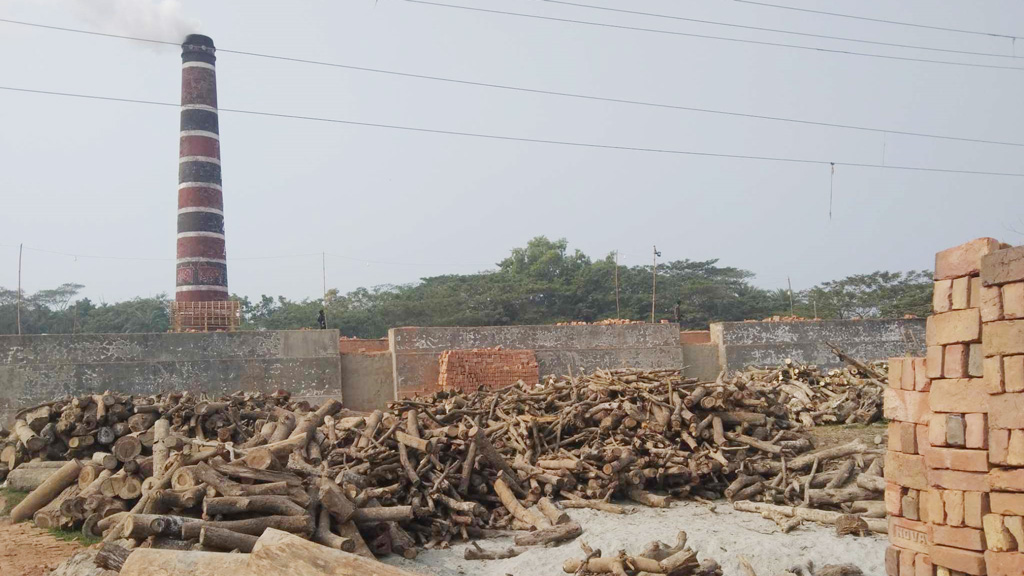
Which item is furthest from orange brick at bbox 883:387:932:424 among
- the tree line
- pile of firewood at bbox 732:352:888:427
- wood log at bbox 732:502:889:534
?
the tree line

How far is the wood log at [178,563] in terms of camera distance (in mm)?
5996

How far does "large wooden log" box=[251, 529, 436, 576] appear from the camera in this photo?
17.9 feet

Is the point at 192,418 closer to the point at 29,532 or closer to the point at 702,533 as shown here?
the point at 29,532

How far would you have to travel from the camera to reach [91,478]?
986cm

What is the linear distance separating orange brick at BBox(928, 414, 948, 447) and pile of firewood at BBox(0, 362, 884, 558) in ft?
15.1

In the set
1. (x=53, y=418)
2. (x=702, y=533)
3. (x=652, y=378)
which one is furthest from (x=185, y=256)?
(x=702, y=533)

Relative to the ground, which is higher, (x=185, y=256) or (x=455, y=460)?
(x=185, y=256)

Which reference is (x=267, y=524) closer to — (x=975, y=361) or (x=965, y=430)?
(x=965, y=430)

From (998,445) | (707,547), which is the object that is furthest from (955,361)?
(707,547)

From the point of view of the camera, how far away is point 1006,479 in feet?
16.4

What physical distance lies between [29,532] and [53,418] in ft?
9.94

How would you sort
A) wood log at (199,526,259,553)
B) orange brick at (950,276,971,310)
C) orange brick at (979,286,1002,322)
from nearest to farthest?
orange brick at (979,286,1002,322)
orange brick at (950,276,971,310)
wood log at (199,526,259,553)

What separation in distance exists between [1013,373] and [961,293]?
2.12 ft

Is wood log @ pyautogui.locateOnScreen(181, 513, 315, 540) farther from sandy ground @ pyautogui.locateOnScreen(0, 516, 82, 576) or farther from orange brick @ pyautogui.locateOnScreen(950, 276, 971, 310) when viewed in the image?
orange brick @ pyautogui.locateOnScreen(950, 276, 971, 310)
